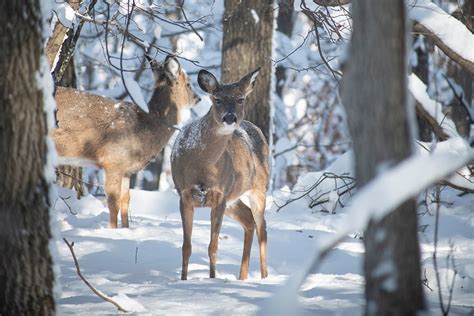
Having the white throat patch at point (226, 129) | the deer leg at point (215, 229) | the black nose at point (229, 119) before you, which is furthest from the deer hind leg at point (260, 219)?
the black nose at point (229, 119)

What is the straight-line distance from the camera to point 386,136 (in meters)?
2.81

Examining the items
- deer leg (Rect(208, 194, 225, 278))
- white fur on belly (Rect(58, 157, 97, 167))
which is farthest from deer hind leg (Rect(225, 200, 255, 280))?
white fur on belly (Rect(58, 157, 97, 167))

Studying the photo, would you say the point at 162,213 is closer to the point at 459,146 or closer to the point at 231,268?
the point at 231,268

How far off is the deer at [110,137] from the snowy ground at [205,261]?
40 centimetres

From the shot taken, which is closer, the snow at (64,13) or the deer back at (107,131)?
the snow at (64,13)

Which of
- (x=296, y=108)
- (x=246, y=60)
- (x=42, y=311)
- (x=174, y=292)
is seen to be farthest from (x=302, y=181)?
(x=296, y=108)

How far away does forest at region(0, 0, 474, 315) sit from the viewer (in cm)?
282

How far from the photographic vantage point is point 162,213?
1009cm

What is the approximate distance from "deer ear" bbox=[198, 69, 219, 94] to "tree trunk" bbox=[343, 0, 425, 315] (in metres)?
4.48

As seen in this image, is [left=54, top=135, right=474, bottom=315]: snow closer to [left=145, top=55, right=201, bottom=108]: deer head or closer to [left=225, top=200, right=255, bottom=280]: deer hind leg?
[left=225, top=200, right=255, bottom=280]: deer hind leg

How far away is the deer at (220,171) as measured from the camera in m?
6.81

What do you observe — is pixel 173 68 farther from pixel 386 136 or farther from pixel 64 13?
pixel 386 136

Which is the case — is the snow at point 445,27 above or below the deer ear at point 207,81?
above

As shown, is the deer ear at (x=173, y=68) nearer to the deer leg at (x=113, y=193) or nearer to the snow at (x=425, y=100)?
the deer leg at (x=113, y=193)
